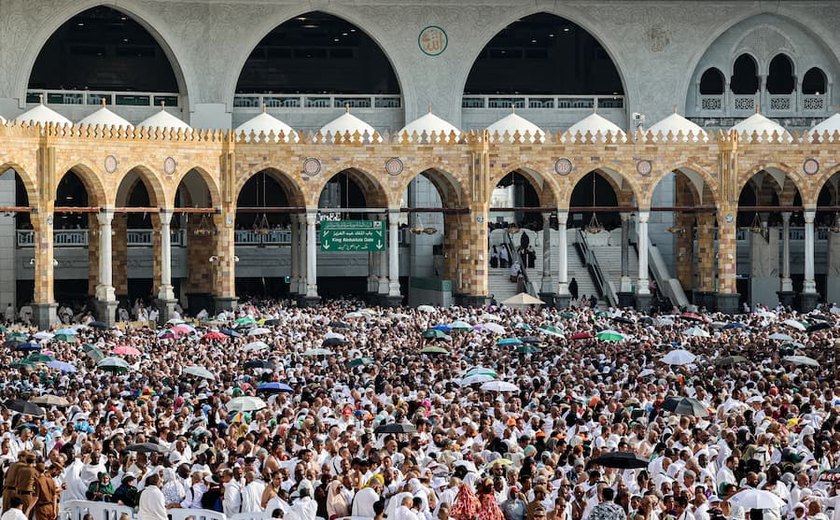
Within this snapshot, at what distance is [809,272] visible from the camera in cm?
4906

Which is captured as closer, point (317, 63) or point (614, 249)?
point (614, 249)

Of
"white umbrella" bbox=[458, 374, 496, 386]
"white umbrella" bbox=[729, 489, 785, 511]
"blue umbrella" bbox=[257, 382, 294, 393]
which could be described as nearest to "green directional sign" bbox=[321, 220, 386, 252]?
"white umbrella" bbox=[458, 374, 496, 386]

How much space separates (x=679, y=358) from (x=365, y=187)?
2252 centimetres

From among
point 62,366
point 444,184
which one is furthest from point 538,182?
point 62,366

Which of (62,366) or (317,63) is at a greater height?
(317,63)

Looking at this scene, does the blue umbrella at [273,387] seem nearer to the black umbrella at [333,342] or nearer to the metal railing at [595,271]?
the black umbrella at [333,342]

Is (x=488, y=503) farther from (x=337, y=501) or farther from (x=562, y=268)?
(x=562, y=268)

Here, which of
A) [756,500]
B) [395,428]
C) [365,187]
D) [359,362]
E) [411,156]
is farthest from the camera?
[365,187]

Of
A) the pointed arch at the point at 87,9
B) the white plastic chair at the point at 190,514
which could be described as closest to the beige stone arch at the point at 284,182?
the pointed arch at the point at 87,9

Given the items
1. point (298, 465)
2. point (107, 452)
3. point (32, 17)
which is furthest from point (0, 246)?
point (298, 465)

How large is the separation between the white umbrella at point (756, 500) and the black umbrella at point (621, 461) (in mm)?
2340

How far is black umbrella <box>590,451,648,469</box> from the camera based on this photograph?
18297 millimetres

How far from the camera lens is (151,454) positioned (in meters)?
19.7

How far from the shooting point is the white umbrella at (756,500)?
51.5 feet
